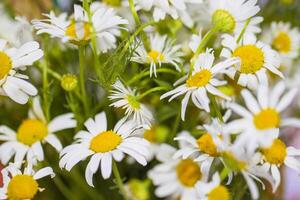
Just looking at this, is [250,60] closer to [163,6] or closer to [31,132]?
[163,6]

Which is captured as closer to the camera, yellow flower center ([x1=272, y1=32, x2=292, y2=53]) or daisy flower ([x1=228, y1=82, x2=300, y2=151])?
daisy flower ([x1=228, y1=82, x2=300, y2=151])

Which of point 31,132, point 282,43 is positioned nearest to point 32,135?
point 31,132

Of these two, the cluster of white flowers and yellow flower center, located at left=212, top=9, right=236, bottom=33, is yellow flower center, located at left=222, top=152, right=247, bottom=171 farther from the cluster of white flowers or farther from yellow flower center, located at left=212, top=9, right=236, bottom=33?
yellow flower center, located at left=212, top=9, right=236, bottom=33

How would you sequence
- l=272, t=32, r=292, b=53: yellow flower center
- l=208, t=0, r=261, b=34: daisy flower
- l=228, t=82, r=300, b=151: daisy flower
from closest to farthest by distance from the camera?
l=228, t=82, r=300, b=151: daisy flower, l=208, t=0, r=261, b=34: daisy flower, l=272, t=32, r=292, b=53: yellow flower center

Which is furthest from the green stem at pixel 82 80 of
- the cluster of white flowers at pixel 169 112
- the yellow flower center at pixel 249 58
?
the yellow flower center at pixel 249 58

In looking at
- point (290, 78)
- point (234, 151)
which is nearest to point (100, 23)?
point (234, 151)

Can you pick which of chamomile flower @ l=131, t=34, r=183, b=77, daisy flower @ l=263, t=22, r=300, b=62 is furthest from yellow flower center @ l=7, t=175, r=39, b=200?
daisy flower @ l=263, t=22, r=300, b=62
